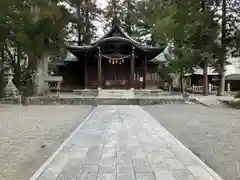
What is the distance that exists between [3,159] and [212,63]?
69.9ft

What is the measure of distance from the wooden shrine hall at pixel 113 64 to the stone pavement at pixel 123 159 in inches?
750

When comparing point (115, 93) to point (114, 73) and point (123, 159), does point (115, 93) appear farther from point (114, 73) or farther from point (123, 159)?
point (123, 159)

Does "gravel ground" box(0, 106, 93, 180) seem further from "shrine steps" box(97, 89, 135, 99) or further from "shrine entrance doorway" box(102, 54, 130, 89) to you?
"shrine entrance doorway" box(102, 54, 130, 89)

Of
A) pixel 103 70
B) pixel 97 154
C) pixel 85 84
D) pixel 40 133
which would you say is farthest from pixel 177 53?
pixel 97 154

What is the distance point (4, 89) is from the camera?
889 inches

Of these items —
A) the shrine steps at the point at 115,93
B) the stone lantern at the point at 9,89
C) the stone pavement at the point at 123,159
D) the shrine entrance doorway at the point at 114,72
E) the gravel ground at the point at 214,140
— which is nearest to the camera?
the stone pavement at the point at 123,159

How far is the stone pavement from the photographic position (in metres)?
4.96

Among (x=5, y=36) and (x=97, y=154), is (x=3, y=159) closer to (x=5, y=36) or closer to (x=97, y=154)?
(x=97, y=154)

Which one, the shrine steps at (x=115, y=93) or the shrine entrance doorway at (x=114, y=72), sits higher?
the shrine entrance doorway at (x=114, y=72)

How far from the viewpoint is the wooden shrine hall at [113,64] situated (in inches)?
1091

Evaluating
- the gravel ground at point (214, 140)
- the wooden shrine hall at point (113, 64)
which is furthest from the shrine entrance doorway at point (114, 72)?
the gravel ground at point (214, 140)

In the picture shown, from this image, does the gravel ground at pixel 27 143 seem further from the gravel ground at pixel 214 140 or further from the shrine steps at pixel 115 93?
the shrine steps at pixel 115 93

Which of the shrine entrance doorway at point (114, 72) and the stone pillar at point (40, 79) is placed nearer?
the stone pillar at point (40, 79)

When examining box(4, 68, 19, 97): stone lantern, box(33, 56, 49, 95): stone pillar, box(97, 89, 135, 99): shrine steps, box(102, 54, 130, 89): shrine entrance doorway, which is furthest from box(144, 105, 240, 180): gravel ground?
box(102, 54, 130, 89): shrine entrance doorway
